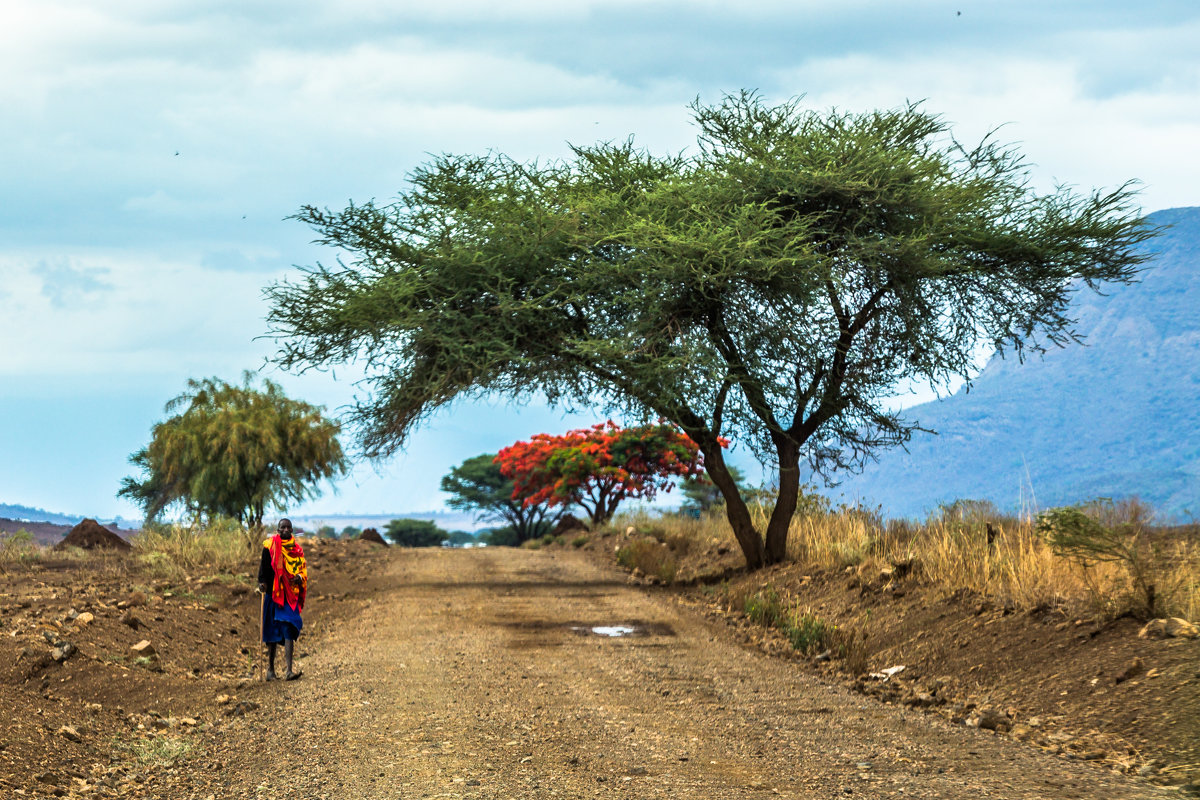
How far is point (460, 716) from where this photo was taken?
29.8 ft

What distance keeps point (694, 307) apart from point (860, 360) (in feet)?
11.4

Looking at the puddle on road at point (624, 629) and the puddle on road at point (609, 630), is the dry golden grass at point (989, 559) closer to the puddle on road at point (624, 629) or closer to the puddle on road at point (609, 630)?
the puddle on road at point (624, 629)

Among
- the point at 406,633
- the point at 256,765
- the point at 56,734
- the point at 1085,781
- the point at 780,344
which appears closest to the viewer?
the point at 1085,781

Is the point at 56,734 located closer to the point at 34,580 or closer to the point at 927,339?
the point at 34,580

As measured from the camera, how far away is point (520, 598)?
18203 millimetres

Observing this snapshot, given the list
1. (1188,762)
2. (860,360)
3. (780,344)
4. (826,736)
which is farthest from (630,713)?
(860,360)

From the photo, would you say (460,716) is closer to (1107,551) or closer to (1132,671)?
(1132,671)

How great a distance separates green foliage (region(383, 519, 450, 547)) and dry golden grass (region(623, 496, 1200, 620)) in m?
47.2

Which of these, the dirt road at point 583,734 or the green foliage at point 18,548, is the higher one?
the green foliage at point 18,548

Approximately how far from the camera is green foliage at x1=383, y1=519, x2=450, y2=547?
6562 cm

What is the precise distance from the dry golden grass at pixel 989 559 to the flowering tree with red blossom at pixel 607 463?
43.0 feet

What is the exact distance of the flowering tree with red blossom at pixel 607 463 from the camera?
33875mm

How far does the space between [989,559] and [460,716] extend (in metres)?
6.81

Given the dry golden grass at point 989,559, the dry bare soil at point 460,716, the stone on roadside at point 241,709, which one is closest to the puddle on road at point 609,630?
the dry bare soil at point 460,716
